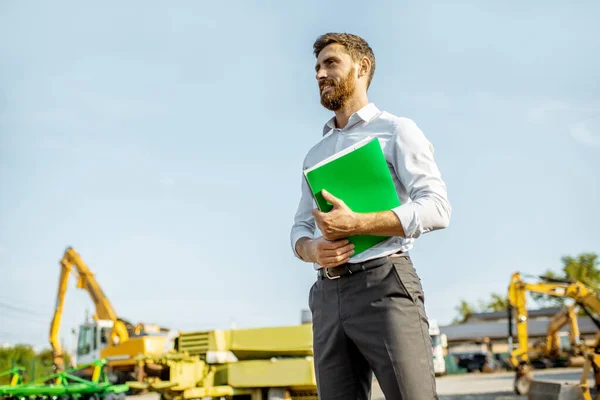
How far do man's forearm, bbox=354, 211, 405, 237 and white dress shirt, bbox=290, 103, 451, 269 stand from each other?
0.01 metres

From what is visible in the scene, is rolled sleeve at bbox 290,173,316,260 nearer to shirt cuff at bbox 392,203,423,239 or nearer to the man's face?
the man's face

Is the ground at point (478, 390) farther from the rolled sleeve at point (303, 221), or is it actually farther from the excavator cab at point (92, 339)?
the rolled sleeve at point (303, 221)

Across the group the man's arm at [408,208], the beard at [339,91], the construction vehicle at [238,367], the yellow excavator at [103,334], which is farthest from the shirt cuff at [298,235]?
the yellow excavator at [103,334]

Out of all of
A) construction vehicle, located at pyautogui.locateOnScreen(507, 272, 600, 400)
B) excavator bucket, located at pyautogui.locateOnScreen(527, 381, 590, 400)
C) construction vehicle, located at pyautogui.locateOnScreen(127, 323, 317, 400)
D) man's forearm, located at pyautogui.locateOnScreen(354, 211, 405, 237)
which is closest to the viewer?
man's forearm, located at pyautogui.locateOnScreen(354, 211, 405, 237)

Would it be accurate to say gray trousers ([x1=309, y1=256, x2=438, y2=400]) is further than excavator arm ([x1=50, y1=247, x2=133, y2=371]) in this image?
No

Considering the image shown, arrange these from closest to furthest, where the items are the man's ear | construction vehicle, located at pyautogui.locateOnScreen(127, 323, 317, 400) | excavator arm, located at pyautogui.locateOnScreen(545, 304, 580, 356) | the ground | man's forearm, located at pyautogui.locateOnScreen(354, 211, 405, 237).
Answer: man's forearm, located at pyautogui.locateOnScreen(354, 211, 405, 237) → the man's ear → construction vehicle, located at pyautogui.locateOnScreen(127, 323, 317, 400) → the ground → excavator arm, located at pyautogui.locateOnScreen(545, 304, 580, 356)

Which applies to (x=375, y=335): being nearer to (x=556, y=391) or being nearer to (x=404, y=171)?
(x=404, y=171)

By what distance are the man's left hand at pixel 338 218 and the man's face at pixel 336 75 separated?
41 cm

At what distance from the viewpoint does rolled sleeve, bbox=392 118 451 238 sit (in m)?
1.56

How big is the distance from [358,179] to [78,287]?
1848 cm

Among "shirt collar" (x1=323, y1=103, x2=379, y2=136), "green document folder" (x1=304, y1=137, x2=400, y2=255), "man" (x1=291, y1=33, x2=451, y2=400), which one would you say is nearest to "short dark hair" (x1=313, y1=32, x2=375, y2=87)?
"man" (x1=291, y1=33, x2=451, y2=400)

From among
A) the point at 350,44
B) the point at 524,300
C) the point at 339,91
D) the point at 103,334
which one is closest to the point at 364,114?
the point at 339,91

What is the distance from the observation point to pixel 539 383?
722 centimetres

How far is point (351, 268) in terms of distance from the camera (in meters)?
1.66
